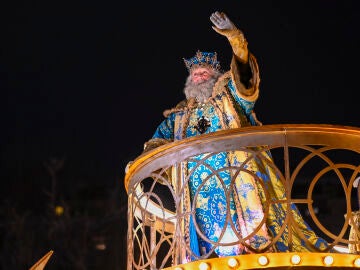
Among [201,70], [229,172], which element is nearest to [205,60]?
[201,70]

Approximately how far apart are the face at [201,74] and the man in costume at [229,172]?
1 centimetres

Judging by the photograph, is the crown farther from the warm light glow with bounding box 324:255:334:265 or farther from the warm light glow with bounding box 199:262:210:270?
the warm light glow with bounding box 324:255:334:265

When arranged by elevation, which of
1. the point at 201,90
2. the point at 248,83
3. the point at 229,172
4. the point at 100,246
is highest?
the point at 201,90

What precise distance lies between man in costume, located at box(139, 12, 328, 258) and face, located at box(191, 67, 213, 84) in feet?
0.04

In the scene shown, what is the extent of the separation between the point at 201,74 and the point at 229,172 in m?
1.44

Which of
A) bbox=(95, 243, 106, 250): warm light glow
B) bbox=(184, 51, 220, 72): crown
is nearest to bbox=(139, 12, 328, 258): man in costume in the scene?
bbox=(184, 51, 220, 72): crown

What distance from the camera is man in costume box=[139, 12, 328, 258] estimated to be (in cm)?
859

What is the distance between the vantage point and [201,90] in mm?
9914

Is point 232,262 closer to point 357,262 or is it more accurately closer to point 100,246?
point 357,262

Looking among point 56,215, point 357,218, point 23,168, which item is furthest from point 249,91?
point 23,168

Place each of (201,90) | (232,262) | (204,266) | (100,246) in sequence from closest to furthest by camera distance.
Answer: (232,262)
(204,266)
(201,90)
(100,246)

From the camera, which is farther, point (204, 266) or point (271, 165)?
point (271, 165)

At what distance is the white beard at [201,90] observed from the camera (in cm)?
986

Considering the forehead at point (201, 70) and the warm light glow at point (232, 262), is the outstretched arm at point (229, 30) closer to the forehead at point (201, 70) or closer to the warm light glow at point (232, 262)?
the forehead at point (201, 70)
